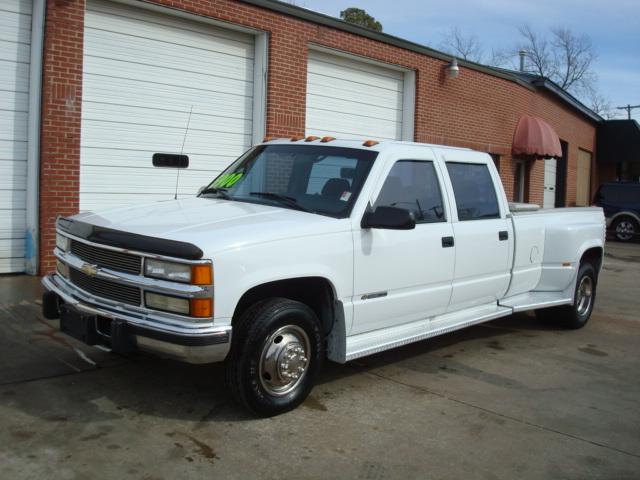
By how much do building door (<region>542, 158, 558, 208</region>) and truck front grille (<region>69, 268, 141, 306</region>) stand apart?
18.7 metres

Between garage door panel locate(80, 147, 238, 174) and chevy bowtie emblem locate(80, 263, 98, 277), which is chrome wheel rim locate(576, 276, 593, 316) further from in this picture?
garage door panel locate(80, 147, 238, 174)

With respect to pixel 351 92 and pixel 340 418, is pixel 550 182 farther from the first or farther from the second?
pixel 340 418

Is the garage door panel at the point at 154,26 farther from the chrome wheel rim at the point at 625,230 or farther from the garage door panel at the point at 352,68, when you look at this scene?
the chrome wheel rim at the point at 625,230

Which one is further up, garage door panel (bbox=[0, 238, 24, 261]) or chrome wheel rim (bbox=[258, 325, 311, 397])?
garage door panel (bbox=[0, 238, 24, 261])

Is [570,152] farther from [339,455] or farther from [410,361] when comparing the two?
[339,455]

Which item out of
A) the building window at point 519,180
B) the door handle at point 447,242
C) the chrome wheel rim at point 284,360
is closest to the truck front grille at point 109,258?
the chrome wheel rim at point 284,360

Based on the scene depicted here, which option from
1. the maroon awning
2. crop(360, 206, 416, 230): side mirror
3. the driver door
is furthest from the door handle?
the maroon awning

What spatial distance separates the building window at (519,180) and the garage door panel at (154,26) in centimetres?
1084

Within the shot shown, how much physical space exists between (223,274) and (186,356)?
1.70ft

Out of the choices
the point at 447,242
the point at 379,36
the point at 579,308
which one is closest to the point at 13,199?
the point at 447,242

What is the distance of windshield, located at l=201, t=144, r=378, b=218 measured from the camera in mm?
4902

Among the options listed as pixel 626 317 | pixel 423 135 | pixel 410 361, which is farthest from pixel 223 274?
pixel 423 135

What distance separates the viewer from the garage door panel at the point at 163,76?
9.02 meters

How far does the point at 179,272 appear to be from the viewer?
12.8 ft
